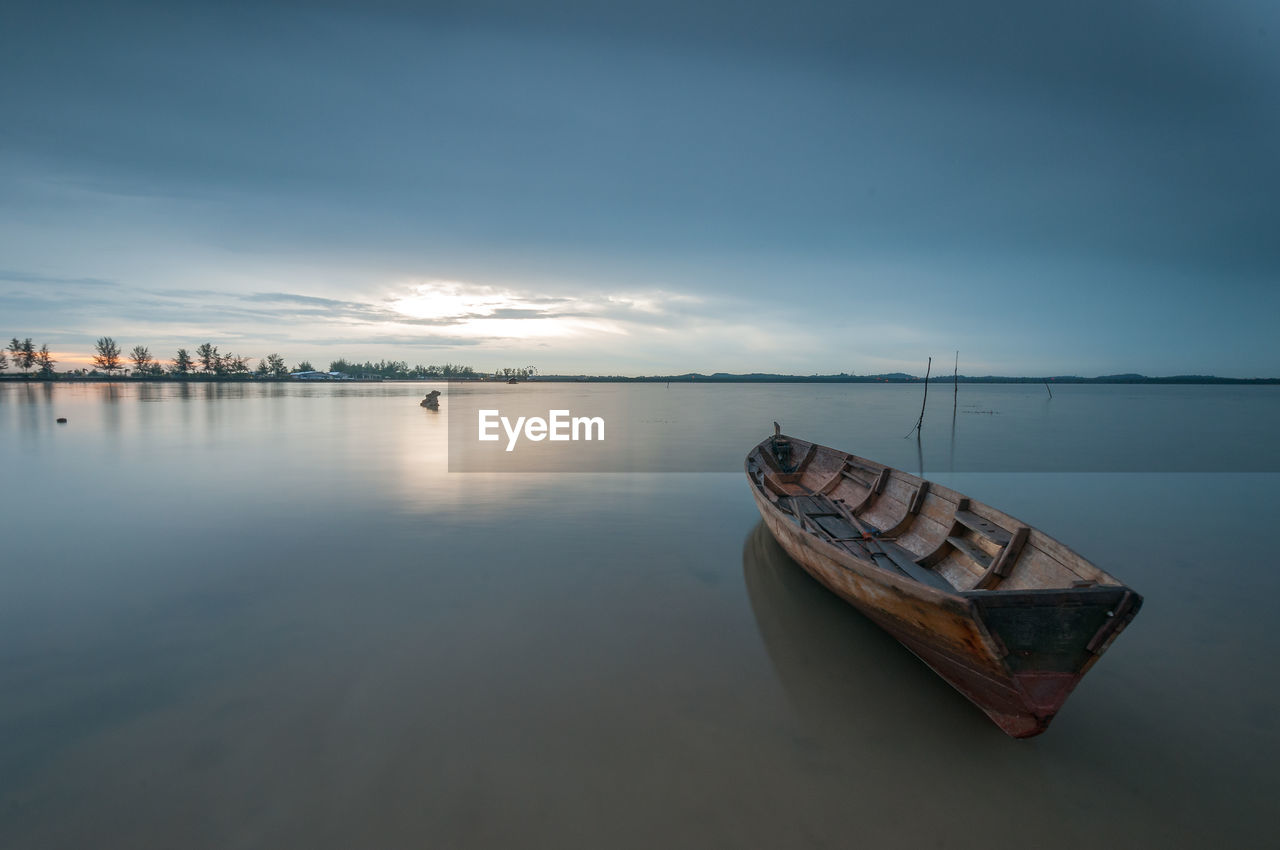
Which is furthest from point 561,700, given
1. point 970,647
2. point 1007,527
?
point 1007,527

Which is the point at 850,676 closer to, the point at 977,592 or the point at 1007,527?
the point at 977,592

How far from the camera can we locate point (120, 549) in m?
8.14

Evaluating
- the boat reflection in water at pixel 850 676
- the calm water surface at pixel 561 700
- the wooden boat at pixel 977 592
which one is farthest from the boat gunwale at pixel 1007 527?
the calm water surface at pixel 561 700

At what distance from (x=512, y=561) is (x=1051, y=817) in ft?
21.1

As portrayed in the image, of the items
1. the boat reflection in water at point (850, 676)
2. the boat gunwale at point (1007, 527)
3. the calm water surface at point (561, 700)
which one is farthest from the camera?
the boat reflection in water at point (850, 676)

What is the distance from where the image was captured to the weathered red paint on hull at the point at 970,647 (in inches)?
131

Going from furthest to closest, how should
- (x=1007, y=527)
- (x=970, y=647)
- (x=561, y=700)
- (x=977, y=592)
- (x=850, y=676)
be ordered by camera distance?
(x=1007, y=527)
(x=850, y=676)
(x=561, y=700)
(x=970, y=647)
(x=977, y=592)

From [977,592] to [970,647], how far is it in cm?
57

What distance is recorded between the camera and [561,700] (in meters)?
4.46

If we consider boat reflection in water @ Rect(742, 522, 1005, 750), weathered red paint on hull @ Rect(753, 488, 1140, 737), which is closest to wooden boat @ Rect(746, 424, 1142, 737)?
weathered red paint on hull @ Rect(753, 488, 1140, 737)

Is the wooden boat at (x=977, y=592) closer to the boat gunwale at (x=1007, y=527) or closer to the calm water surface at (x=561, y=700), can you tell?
the boat gunwale at (x=1007, y=527)

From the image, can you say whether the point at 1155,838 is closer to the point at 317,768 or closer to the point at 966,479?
the point at 317,768

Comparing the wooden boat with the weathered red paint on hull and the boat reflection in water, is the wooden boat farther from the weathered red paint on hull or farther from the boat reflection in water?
the boat reflection in water

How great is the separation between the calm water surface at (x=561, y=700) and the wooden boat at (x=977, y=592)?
0.61 m
